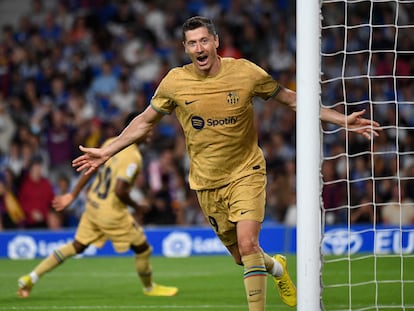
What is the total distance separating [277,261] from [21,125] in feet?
34.7

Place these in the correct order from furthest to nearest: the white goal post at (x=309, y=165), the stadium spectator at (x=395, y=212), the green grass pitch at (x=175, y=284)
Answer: the stadium spectator at (x=395, y=212)
the green grass pitch at (x=175, y=284)
the white goal post at (x=309, y=165)

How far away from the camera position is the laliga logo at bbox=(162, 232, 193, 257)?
15336 millimetres

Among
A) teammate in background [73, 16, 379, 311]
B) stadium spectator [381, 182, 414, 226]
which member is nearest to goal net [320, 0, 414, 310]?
stadium spectator [381, 182, 414, 226]

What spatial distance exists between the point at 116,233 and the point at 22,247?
5.36 metres

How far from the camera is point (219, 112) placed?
23.5 feet

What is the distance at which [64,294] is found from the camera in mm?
10484

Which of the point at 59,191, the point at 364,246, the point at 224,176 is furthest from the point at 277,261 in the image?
the point at 59,191

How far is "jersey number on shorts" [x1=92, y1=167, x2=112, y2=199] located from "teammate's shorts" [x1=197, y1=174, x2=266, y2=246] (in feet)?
10.6

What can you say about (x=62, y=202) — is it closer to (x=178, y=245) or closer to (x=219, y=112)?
(x=219, y=112)

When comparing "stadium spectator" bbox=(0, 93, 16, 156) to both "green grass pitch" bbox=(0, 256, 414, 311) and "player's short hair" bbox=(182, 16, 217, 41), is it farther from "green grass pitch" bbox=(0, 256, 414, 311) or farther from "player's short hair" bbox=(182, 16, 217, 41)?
"player's short hair" bbox=(182, 16, 217, 41)

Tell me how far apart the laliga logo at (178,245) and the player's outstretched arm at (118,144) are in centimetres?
818

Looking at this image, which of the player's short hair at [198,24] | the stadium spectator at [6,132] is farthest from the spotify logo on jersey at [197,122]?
the stadium spectator at [6,132]

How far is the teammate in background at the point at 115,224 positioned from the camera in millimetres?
10352

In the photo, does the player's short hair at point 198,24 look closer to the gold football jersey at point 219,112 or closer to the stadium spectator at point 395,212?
the gold football jersey at point 219,112
